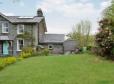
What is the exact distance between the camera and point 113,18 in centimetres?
3219

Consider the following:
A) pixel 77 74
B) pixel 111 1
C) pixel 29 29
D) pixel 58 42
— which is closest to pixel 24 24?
pixel 29 29

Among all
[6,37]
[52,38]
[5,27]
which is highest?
[5,27]

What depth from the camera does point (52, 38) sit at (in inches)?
2409

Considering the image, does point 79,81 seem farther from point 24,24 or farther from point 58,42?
point 58,42

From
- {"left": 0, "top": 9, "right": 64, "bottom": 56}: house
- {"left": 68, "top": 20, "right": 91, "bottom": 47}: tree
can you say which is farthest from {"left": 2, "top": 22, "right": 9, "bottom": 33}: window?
{"left": 68, "top": 20, "right": 91, "bottom": 47}: tree

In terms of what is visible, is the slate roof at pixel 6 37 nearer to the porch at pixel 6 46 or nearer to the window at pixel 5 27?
the porch at pixel 6 46

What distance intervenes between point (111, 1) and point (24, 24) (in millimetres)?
23693

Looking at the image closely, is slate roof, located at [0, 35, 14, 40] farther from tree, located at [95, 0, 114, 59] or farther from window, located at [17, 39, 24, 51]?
tree, located at [95, 0, 114, 59]

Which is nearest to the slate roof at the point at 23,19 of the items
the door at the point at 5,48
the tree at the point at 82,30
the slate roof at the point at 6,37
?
the slate roof at the point at 6,37

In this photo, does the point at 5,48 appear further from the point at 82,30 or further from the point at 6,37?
the point at 82,30

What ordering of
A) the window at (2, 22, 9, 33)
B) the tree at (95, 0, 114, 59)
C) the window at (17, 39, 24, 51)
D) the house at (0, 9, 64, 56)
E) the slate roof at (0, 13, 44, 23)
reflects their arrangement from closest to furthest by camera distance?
the tree at (95, 0, 114, 59) → the slate roof at (0, 13, 44, 23) → the house at (0, 9, 64, 56) → the window at (17, 39, 24, 51) → the window at (2, 22, 9, 33)

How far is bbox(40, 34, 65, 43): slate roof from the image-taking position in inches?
2347

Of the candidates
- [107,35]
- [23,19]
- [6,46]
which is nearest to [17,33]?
[23,19]

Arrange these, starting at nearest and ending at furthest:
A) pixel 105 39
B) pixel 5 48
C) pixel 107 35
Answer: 1. pixel 105 39
2. pixel 107 35
3. pixel 5 48
